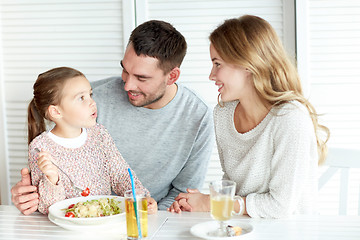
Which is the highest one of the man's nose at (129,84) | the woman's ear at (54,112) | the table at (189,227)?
the man's nose at (129,84)

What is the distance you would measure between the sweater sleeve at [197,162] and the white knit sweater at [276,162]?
0.30 m

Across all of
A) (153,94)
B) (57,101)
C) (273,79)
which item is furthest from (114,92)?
(273,79)

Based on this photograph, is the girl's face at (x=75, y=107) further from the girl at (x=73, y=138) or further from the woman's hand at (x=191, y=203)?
the woman's hand at (x=191, y=203)

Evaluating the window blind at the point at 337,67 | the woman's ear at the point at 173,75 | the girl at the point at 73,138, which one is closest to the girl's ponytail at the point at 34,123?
the girl at the point at 73,138

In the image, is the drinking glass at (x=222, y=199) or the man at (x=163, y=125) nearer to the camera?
the drinking glass at (x=222, y=199)

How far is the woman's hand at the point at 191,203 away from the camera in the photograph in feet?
5.58

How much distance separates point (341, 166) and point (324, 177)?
0.28 feet

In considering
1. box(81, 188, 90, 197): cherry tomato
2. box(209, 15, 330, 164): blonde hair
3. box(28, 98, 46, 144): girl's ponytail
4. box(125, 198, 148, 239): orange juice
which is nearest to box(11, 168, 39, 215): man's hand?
box(81, 188, 90, 197): cherry tomato

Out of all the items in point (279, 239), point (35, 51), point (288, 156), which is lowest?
point (279, 239)

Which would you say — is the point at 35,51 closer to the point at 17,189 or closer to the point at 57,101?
the point at 57,101

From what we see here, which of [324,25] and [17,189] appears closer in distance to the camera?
[17,189]

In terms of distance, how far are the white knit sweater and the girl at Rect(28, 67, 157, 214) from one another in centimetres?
40

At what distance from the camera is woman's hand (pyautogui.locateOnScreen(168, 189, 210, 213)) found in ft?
5.58

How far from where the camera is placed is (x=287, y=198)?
64.7 inches
